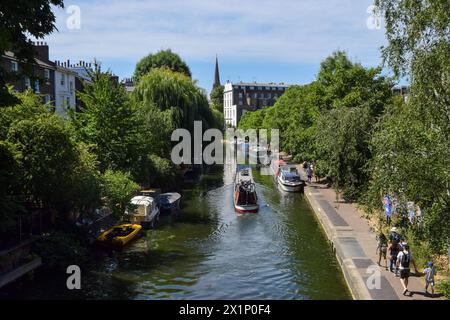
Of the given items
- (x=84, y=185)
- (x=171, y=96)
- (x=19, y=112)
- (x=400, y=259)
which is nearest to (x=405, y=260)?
(x=400, y=259)

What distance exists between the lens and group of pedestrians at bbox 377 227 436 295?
15953 millimetres

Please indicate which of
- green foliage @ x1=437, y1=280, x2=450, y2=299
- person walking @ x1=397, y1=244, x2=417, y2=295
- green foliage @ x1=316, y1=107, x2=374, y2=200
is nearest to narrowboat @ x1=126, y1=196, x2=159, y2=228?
green foliage @ x1=316, y1=107, x2=374, y2=200

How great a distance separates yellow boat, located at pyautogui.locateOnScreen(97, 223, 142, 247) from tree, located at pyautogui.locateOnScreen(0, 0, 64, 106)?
33.5 ft

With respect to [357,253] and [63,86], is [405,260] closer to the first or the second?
[357,253]

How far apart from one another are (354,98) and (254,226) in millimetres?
15298

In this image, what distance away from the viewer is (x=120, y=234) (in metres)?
25.4

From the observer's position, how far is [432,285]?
1590cm

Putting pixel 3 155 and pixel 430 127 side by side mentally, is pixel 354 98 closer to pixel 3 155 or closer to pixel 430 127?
pixel 430 127

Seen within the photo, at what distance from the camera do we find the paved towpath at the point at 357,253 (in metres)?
16.5

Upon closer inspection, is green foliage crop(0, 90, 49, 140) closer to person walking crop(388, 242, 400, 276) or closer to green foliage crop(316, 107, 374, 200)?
person walking crop(388, 242, 400, 276)

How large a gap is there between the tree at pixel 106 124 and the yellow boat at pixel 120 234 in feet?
17.9

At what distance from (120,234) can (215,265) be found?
19.2 feet

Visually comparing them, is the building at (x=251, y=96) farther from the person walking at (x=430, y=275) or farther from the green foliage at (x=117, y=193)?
the person walking at (x=430, y=275)

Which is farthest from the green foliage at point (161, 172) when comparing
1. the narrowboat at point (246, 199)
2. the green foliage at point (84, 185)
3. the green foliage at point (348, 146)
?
the green foliage at point (84, 185)
